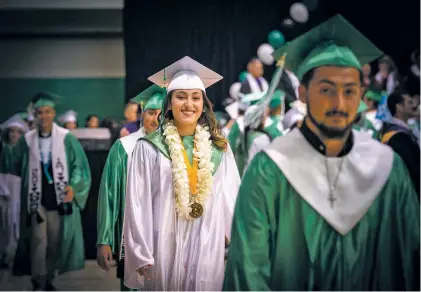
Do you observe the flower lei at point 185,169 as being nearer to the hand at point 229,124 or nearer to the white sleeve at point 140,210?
the white sleeve at point 140,210

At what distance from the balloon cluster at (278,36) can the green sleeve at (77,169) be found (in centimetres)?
127

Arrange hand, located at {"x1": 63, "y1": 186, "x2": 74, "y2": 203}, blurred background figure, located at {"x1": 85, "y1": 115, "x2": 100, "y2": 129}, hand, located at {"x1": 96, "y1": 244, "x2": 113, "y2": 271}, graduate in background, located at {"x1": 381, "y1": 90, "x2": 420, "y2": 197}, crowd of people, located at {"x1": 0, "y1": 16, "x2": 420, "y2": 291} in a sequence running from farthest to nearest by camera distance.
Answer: hand, located at {"x1": 63, "y1": 186, "x2": 74, "y2": 203} < blurred background figure, located at {"x1": 85, "y1": 115, "x2": 100, "y2": 129} < hand, located at {"x1": 96, "y1": 244, "x2": 113, "y2": 271} < graduate in background, located at {"x1": 381, "y1": 90, "x2": 420, "y2": 197} < crowd of people, located at {"x1": 0, "y1": 16, "x2": 420, "y2": 291}

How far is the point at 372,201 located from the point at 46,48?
247 cm

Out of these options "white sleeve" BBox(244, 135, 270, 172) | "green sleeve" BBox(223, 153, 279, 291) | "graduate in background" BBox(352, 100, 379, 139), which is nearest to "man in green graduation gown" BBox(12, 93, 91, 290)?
"white sleeve" BBox(244, 135, 270, 172)

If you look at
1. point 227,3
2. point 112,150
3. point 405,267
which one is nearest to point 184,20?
point 227,3

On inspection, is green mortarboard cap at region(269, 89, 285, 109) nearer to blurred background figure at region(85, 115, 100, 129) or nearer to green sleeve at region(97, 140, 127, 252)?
green sleeve at region(97, 140, 127, 252)

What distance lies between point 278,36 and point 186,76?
873mm

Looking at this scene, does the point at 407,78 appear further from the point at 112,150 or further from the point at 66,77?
the point at 66,77

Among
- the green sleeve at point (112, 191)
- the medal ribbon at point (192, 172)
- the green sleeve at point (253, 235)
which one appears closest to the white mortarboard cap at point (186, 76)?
the medal ribbon at point (192, 172)

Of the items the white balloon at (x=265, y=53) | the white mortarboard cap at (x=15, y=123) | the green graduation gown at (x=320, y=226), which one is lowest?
the green graduation gown at (x=320, y=226)

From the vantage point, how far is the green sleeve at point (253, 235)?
2988 mm

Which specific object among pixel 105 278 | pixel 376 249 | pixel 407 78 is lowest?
pixel 105 278

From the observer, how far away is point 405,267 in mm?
3182

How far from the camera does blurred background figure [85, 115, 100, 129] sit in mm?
4781
